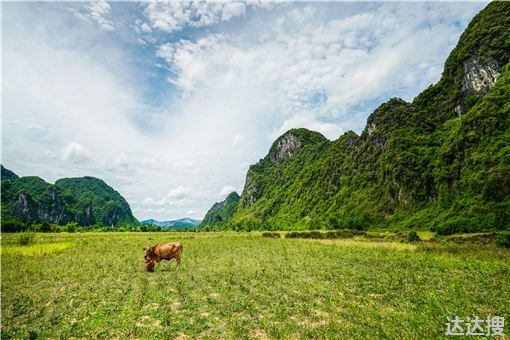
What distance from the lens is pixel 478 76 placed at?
392ft

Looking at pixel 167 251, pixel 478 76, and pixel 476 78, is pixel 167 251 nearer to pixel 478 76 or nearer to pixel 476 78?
pixel 478 76

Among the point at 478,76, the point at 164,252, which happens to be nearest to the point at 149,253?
the point at 164,252

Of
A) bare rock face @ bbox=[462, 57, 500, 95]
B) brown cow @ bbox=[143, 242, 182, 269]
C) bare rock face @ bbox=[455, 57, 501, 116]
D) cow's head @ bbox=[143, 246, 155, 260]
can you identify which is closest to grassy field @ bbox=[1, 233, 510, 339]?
brown cow @ bbox=[143, 242, 182, 269]

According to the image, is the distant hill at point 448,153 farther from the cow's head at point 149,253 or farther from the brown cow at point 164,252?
the cow's head at point 149,253

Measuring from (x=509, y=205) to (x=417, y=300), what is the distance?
77.3m

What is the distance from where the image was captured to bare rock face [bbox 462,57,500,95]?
114m

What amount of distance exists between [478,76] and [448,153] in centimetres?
4351

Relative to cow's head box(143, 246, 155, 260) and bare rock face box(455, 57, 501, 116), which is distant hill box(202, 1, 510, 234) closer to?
bare rock face box(455, 57, 501, 116)

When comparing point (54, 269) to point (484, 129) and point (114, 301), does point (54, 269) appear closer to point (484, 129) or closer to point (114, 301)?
point (114, 301)

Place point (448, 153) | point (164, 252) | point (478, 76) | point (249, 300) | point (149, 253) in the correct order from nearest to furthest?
1. point (249, 300)
2. point (149, 253)
3. point (164, 252)
4. point (448, 153)
5. point (478, 76)

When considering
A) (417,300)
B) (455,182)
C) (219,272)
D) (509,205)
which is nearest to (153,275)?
(219,272)

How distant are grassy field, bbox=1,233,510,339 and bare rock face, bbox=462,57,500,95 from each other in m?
132

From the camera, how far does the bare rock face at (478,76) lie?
113938 millimetres

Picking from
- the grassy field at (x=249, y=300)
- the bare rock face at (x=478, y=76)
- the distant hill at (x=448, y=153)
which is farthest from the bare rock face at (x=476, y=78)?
the grassy field at (x=249, y=300)
